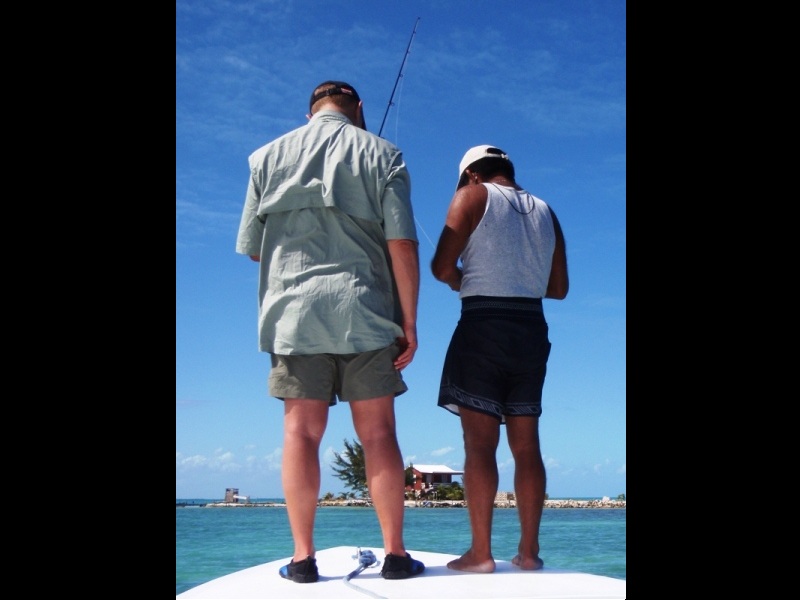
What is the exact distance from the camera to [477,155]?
3.21 metres

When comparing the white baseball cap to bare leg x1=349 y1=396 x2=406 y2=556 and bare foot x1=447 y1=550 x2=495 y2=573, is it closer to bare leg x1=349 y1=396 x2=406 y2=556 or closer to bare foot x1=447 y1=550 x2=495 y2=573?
bare leg x1=349 y1=396 x2=406 y2=556

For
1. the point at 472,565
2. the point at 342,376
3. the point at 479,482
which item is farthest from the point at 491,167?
the point at 472,565

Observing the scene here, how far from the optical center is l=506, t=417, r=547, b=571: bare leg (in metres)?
2.93

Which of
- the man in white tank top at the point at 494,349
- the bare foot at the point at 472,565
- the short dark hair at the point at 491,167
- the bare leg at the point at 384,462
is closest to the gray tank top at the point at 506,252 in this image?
the man in white tank top at the point at 494,349

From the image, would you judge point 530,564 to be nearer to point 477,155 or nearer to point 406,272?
point 406,272

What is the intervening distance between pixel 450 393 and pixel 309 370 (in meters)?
0.56

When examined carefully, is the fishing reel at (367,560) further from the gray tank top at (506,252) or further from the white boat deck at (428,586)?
the gray tank top at (506,252)

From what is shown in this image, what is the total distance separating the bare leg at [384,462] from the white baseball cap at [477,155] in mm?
1064

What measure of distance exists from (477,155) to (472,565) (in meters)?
1.61

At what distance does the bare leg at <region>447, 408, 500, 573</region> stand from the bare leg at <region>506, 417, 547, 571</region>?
0.10 m

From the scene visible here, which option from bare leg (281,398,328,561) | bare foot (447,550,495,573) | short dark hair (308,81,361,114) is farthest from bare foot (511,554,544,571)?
short dark hair (308,81,361,114)

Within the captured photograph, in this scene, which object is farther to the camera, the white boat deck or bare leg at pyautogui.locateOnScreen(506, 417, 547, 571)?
bare leg at pyautogui.locateOnScreen(506, 417, 547, 571)
